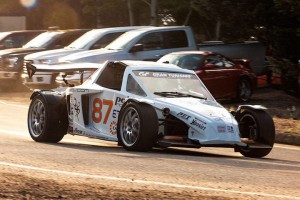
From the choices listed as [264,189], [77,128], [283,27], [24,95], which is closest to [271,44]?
[283,27]

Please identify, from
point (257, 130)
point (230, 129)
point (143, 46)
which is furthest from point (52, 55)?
point (230, 129)

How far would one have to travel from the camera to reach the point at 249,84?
26.4 m

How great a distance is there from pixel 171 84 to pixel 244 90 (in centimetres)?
1213

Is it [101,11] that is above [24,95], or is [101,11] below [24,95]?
above

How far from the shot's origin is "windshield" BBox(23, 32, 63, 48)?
31.3 m

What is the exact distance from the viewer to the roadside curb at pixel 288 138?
17812mm

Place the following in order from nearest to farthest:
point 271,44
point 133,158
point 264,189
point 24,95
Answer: point 264,189 → point 133,158 → point 271,44 → point 24,95

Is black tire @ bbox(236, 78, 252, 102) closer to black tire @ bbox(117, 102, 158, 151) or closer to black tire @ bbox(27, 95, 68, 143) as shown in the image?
black tire @ bbox(27, 95, 68, 143)

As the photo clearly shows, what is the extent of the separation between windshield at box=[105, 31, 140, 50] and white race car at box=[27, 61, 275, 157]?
1079cm

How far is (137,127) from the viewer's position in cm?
1320

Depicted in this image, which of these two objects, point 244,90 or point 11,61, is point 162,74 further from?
point 11,61

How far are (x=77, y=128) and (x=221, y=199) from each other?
20.9 feet

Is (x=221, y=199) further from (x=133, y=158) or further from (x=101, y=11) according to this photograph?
(x=101, y=11)

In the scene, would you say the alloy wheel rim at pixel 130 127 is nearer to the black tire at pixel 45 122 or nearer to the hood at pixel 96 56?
the black tire at pixel 45 122
